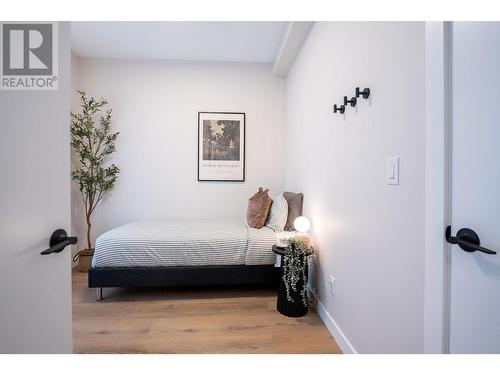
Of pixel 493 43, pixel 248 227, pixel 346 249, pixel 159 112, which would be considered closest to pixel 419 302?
pixel 346 249

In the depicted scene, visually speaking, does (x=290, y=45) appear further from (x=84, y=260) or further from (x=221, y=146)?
(x=84, y=260)

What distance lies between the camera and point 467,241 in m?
0.73

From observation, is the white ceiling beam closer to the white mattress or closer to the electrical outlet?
the white mattress

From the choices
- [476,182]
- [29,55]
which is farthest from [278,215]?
[29,55]

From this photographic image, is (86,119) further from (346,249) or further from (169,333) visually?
(346,249)

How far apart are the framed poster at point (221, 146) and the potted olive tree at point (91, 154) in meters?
1.19

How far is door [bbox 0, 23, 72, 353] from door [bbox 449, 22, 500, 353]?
1.39 metres

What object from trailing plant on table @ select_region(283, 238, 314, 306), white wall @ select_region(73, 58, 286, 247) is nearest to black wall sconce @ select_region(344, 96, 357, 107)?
trailing plant on table @ select_region(283, 238, 314, 306)

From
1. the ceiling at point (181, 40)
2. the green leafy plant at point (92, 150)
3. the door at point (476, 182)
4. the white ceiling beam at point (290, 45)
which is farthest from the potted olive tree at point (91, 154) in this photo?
the door at point (476, 182)

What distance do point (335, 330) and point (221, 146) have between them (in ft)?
8.47

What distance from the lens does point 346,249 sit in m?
1.58

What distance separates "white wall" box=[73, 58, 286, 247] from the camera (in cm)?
330

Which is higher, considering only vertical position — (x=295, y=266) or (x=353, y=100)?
(x=353, y=100)

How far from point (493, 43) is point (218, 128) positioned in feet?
A: 9.83
